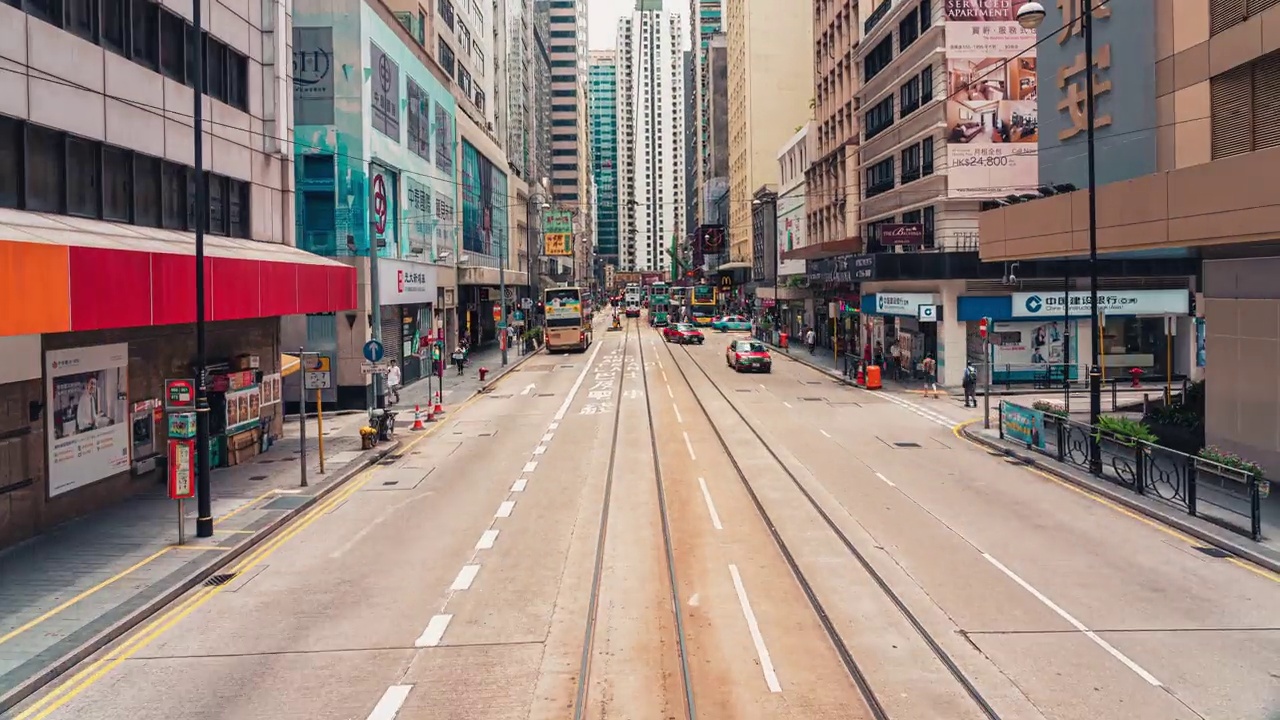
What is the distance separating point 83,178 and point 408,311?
28.0 metres


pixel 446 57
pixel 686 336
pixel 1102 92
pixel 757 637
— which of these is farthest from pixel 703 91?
pixel 757 637

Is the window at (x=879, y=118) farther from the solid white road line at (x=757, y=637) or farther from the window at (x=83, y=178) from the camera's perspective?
the solid white road line at (x=757, y=637)

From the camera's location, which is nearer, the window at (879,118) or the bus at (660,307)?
the window at (879,118)

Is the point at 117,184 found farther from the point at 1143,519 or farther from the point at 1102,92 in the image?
the point at 1102,92

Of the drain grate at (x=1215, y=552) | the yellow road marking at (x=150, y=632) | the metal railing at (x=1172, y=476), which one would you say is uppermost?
the metal railing at (x=1172, y=476)

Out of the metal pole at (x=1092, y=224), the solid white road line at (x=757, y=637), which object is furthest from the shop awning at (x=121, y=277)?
the metal pole at (x=1092, y=224)

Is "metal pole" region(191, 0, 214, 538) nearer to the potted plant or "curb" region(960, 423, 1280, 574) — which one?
"curb" region(960, 423, 1280, 574)

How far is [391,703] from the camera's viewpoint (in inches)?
374

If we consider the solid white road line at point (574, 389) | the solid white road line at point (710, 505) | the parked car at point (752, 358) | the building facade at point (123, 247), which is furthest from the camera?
the parked car at point (752, 358)

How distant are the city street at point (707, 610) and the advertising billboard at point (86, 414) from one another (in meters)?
4.23

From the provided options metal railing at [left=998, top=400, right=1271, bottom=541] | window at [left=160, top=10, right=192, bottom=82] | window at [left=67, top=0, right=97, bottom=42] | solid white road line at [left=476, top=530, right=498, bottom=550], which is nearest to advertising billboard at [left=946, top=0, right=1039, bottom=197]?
metal railing at [left=998, top=400, right=1271, bottom=541]

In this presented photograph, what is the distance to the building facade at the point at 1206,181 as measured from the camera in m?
18.3

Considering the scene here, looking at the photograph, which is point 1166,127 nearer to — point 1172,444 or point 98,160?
point 1172,444

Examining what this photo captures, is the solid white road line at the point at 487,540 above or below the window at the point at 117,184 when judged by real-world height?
below
